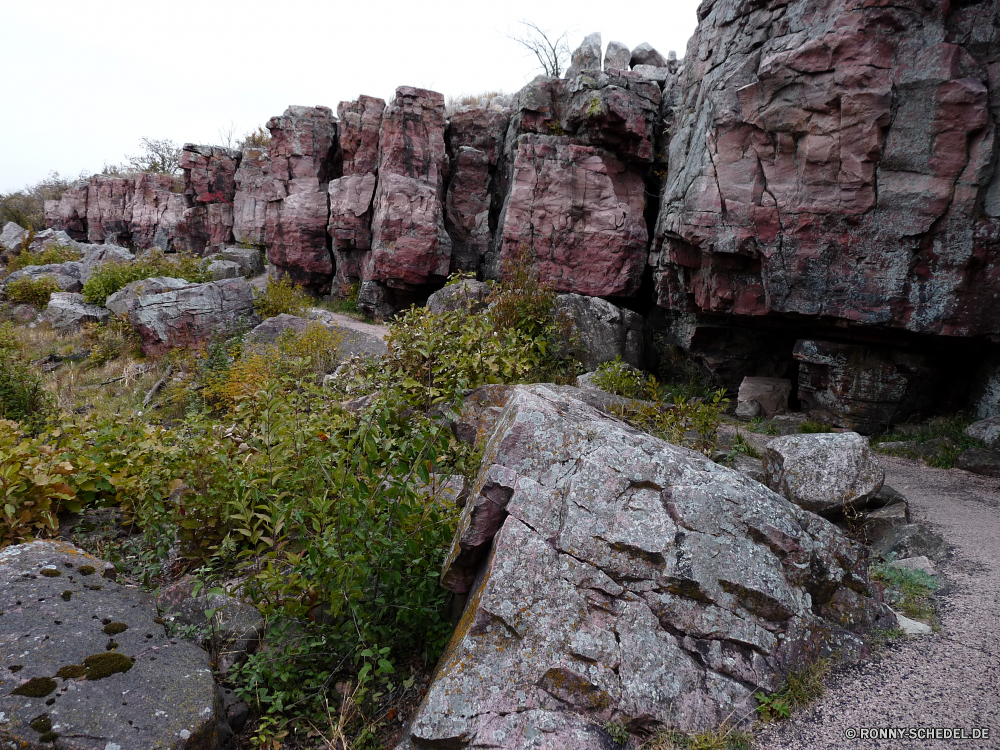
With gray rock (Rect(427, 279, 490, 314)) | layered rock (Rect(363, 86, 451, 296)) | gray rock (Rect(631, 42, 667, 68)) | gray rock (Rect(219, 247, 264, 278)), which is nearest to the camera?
gray rock (Rect(427, 279, 490, 314))

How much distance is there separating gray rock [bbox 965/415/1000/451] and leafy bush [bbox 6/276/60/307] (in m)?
23.6

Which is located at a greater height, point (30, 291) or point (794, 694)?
point (794, 694)

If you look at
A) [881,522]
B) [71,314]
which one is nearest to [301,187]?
[71,314]

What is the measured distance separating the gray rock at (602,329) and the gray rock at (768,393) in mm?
2150

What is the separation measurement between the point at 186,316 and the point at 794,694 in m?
13.8

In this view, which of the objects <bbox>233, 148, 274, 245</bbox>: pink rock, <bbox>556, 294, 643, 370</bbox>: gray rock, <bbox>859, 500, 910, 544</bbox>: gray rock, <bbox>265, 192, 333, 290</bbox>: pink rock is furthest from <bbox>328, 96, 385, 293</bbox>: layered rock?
<bbox>859, 500, 910, 544</bbox>: gray rock

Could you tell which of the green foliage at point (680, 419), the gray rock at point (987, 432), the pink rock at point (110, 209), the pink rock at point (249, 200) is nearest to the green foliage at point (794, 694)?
the green foliage at point (680, 419)

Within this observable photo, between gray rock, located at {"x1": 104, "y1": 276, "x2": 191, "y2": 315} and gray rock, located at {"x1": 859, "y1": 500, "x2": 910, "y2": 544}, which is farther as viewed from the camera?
gray rock, located at {"x1": 104, "y1": 276, "x2": 191, "y2": 315}

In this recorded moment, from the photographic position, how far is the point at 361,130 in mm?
15555

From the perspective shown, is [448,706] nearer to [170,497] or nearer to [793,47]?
[170,497]

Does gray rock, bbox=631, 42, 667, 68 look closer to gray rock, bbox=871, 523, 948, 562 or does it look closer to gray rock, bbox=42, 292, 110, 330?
gray rock, bbox=871, 523, 948, 562

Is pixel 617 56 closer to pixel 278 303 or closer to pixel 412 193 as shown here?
pixel 412 193

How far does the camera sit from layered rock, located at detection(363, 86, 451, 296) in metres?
14.2

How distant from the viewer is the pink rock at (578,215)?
37.7 feet
